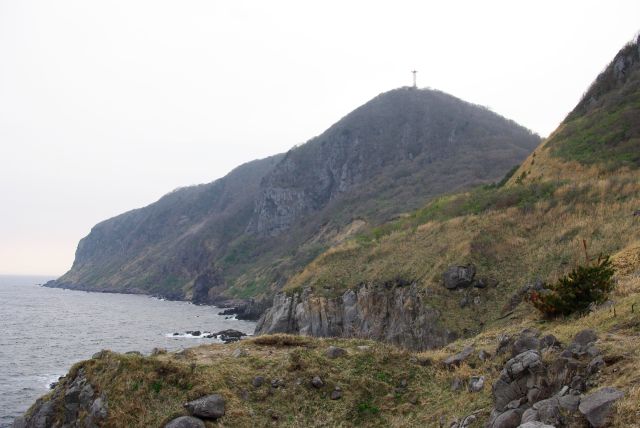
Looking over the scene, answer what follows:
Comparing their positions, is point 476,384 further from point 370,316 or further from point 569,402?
point 370,316

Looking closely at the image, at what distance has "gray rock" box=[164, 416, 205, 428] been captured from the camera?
34.0ft

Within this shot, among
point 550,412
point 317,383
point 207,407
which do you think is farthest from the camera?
point 317,383

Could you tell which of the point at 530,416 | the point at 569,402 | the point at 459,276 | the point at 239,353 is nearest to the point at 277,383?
the point at 239,353

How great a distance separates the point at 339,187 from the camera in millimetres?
135500

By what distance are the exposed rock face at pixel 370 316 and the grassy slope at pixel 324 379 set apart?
483 inches

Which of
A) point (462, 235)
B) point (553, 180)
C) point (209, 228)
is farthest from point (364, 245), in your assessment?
point (209, 228)

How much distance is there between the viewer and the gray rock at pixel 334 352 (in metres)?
13.5

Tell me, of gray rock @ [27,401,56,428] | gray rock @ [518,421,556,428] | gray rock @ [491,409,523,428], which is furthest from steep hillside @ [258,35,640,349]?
gray rock @ [27,401,56,428]

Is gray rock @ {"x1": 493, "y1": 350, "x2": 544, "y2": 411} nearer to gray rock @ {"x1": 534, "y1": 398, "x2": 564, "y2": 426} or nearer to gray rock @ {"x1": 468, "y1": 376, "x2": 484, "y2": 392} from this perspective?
gray rock @ {"x1": 534, "y1": 398, "x2": 564, "y2": 426}

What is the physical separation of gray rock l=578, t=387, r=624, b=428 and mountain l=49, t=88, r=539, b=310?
75055 mm

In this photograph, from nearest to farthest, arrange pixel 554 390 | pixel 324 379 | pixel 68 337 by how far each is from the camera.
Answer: pixel 554 390
pixel 324 379
pixel 68 337

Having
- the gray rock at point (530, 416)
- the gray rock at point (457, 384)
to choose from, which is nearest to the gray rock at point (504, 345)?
the gray rock at point (457, 384)

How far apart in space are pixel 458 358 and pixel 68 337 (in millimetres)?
60091

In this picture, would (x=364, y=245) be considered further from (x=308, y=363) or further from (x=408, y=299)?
(x=308, y=363)
